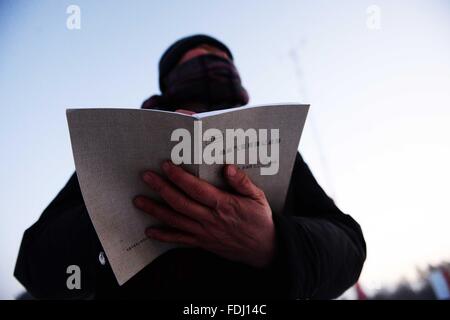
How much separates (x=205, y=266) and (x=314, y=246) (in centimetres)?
17

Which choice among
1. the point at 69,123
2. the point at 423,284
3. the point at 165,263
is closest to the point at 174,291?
the point at 165,263

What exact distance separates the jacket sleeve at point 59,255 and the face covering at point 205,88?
32 centimetres

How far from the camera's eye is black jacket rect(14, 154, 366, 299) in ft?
1.31

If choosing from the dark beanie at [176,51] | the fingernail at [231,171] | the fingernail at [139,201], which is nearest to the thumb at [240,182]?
the fingernail at [231,171]

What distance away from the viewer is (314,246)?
1.36ft

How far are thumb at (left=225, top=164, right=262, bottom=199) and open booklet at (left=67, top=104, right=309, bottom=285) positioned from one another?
0.02 metres

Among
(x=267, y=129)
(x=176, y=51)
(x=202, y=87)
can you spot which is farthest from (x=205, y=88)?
(x=267, y=129)

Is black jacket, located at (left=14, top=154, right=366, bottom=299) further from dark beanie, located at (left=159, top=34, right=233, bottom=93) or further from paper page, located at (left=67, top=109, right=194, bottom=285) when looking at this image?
dark beanie, located at (left=159, top=34, right=233, bottom=93)

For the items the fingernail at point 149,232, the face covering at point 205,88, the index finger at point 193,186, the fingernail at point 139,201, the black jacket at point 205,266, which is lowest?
the black jacket at point 205,266

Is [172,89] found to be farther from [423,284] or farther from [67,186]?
[423,284]

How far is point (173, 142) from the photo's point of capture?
33cm

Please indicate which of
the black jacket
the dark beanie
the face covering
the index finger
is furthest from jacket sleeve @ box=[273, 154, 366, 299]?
the dark beanie

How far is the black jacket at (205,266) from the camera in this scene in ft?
1.31

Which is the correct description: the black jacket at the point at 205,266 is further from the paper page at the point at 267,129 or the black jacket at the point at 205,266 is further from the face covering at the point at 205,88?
the face covering at the point at 205,88
